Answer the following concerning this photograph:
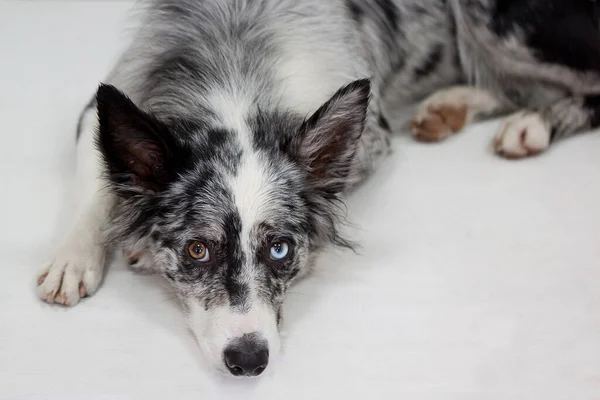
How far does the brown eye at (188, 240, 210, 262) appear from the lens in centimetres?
238

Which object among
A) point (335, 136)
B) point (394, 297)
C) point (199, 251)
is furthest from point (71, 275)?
point (394, 297)

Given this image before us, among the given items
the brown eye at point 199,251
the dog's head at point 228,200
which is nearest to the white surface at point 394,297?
the dog's head at point 228,200

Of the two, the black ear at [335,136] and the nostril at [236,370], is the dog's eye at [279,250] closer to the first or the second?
the black ear at [335,136]

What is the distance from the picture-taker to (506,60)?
3486mm

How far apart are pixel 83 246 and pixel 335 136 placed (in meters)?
0.96

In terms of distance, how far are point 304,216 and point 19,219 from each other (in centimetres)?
115

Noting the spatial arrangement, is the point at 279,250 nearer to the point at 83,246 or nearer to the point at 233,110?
the point at 233,110

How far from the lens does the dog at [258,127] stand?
234cm

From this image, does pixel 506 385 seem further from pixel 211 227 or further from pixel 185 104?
pixel 185 104

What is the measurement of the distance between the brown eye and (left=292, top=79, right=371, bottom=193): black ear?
1.40ft

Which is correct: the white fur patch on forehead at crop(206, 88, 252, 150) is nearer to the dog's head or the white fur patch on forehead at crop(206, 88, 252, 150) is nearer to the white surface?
the dog's head

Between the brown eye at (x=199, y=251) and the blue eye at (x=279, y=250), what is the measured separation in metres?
0.21

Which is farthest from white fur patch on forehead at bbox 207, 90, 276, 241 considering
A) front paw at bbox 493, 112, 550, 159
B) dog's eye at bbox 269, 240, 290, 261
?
front paw at bbox 493, 112, 550, 159

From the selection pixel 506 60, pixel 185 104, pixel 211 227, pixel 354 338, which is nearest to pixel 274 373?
pixel 354 338
